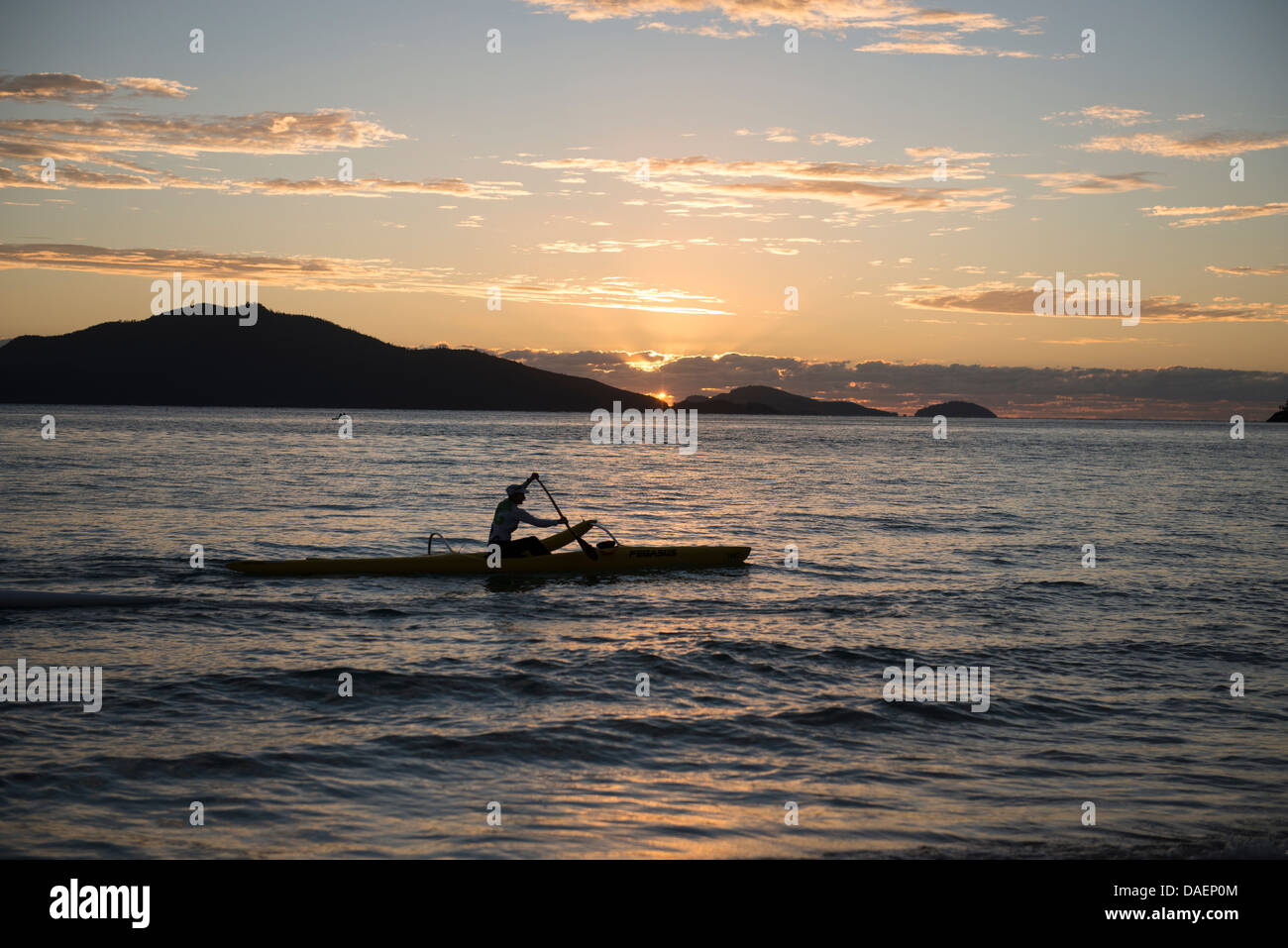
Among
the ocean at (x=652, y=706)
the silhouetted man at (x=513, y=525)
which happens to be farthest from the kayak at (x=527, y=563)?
the ocean at (x=652, y=706)

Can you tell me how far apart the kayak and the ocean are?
0.34 metres

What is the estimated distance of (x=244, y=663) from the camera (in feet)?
37.9

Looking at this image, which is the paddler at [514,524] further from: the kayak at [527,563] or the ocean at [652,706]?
the ocean at [652,706]

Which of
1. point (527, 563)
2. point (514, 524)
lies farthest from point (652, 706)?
point (527, 563)

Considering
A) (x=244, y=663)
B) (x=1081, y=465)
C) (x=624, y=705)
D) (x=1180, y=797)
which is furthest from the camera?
(x=1081, y=465)

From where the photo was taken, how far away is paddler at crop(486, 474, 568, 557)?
17.1m

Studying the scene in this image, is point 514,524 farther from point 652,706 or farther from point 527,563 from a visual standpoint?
point 652,706

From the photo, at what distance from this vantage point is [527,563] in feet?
58.8

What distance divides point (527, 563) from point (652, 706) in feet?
27.1

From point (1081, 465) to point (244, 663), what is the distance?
6762 cm

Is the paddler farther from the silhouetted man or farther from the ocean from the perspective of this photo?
the ocean

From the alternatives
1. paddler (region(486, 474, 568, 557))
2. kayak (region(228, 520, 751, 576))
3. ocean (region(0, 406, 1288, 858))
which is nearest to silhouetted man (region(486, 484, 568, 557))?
paddler (region(486, 474, 568, 557))
